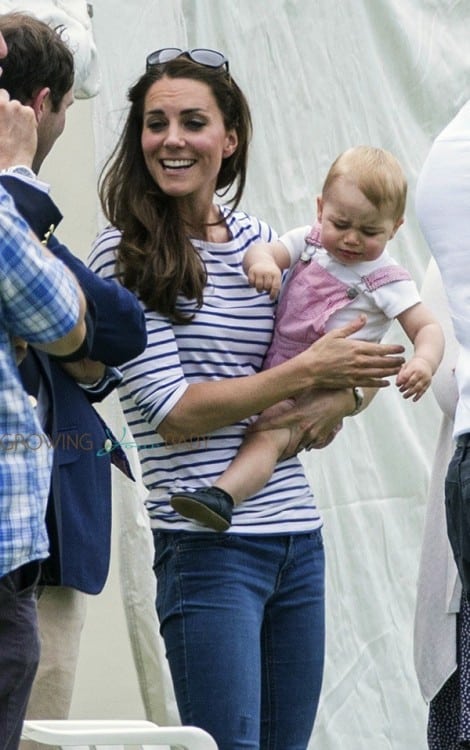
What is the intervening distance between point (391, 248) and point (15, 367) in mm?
2332

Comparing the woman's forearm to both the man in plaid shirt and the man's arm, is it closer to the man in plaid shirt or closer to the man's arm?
the man's arm

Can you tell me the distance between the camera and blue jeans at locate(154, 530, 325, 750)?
238cm

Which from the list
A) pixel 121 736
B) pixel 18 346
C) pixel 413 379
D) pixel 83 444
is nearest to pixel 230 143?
pixel 413 379

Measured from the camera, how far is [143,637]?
11.6ft

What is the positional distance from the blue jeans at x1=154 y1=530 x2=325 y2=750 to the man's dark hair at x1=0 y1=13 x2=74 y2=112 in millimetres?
734

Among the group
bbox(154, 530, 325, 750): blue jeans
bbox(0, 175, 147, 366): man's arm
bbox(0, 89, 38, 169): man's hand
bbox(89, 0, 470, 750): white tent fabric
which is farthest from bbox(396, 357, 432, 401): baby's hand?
bbox(89, 0, 470, 750): white tent fabric

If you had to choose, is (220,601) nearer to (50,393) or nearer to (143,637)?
(50,393)

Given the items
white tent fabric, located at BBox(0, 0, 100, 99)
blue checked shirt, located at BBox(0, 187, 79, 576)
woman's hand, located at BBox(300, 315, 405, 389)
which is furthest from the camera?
white tent fabric, located at BBox(0, 0, 100, 99)

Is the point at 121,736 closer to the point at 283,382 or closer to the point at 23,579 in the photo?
the point at 23,579

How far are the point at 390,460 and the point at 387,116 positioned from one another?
2.93ft

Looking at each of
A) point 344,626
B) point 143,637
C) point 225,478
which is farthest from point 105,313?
point 344,626

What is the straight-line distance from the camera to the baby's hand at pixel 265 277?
2.52 meters

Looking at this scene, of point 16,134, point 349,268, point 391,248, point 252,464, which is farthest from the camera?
point 391,248

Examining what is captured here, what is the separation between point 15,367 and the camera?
1.82 m
